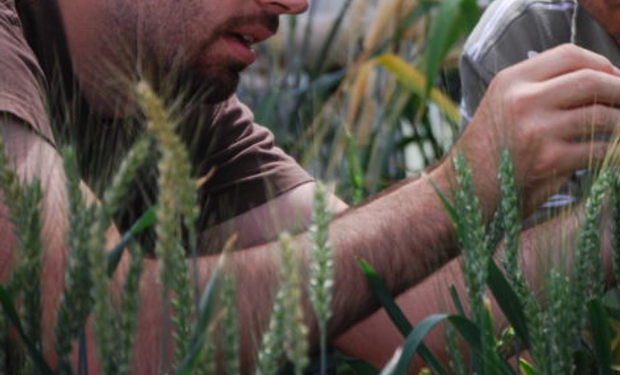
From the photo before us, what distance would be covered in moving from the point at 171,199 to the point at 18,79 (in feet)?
1.62

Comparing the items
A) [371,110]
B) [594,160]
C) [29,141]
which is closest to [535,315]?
[594,160]

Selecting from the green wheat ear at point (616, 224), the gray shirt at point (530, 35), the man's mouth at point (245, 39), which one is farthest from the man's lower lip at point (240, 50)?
the green wheat ear at point (616, 224)

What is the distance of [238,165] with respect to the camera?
1.61m

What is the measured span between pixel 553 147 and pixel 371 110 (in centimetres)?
120

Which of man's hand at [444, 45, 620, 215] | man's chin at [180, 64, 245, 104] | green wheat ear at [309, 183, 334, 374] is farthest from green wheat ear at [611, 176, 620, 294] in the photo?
man's chin at [180, 64, 245, 104]

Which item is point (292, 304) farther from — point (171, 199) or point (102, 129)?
point (102, 129)

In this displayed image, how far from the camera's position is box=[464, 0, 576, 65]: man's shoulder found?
1500 mm

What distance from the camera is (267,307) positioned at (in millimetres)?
824

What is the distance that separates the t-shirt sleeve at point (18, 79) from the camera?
952mm

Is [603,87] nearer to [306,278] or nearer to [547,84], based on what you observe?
[547,84]

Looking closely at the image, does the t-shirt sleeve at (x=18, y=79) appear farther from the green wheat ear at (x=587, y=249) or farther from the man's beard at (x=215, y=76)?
the green wheat ear at (x=587, y=249)

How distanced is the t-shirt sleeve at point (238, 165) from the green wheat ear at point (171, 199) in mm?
940

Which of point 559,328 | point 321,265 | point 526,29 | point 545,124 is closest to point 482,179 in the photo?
point 545,124

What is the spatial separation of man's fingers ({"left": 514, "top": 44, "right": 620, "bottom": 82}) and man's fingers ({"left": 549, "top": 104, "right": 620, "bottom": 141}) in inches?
1.4
